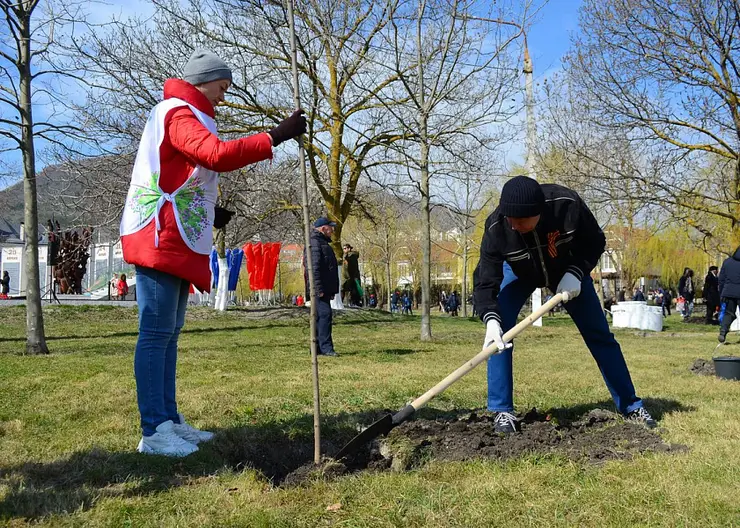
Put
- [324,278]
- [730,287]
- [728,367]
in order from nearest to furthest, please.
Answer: [728,367], [324,278], [730,287]

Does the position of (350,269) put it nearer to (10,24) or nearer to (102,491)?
(10,24)

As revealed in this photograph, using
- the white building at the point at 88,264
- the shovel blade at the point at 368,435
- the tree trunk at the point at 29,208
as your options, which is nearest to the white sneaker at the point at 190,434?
the shovel blade at the point at 368,435

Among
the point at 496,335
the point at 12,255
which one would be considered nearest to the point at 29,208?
the point at 496,335

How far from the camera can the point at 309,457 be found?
3.65 m

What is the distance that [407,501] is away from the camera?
2.72m

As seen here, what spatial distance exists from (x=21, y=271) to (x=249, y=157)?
152 feet

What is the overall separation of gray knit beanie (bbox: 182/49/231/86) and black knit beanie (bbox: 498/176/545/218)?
5.58ft

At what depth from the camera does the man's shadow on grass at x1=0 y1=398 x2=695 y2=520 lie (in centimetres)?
274

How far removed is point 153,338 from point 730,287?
11.4 meters

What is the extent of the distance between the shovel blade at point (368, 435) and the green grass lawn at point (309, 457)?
252 millimetres

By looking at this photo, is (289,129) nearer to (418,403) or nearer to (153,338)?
(153,338)

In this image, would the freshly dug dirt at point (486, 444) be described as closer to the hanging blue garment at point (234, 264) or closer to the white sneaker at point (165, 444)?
the white sneaker at point (165, 444)

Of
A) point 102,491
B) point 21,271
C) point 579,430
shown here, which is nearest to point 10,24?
point 102,491

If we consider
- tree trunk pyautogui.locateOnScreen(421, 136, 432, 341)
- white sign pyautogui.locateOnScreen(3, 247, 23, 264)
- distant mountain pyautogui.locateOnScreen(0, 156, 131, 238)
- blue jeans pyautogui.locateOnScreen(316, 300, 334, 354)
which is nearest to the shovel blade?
blue jeans pyautogui.locateOnScreen(316, 300, 334, 354)
